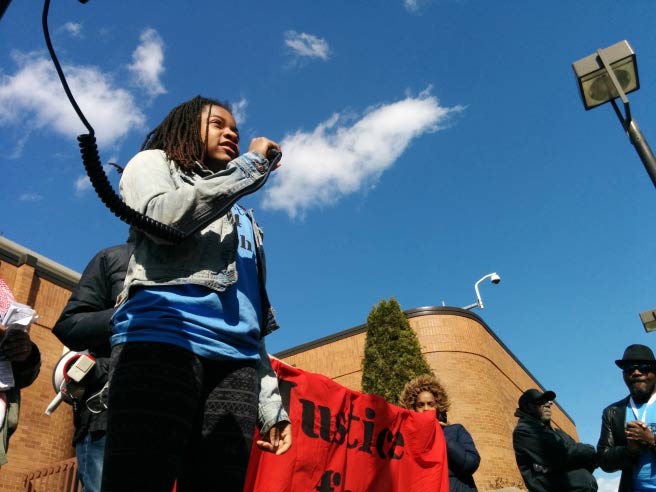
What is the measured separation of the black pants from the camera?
134 centimetres

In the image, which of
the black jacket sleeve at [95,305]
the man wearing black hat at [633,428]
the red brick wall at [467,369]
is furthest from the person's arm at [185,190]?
the red brick wall at [467,369]

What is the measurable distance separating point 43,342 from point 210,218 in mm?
15198

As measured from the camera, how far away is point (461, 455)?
205 inches

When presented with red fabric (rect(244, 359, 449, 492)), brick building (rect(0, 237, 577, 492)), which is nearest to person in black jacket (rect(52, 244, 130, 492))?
red fabric (rect(244, 359, 449, 492))

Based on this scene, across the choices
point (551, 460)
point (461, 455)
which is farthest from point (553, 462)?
point (461, 455)

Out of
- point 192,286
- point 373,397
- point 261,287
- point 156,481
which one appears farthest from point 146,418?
point 373,397

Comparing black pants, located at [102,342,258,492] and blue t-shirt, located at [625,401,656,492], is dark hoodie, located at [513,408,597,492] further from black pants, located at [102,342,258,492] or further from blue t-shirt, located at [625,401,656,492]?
black pants, located at [102,342,258,492]

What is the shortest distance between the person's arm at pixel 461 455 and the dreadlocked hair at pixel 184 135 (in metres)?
4.19

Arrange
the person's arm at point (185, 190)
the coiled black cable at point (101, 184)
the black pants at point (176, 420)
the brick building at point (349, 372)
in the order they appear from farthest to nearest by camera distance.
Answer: the brick building at point (349, 372)
the person's arm at point (185, 190)
the coiled black cable at point (101, 184)
the black pants at point (176, 420)

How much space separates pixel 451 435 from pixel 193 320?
177 inches

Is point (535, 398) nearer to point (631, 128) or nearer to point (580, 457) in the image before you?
point (580, 457)

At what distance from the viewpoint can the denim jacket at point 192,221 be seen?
61.7 inches

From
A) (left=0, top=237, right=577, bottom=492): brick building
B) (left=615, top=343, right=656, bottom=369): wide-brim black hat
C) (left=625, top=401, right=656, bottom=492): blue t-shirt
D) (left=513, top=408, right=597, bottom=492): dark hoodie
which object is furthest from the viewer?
(left=0, top=237, right=577, bottom=492): brick building

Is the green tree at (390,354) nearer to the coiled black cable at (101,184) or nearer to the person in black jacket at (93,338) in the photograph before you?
the person in black jacket at (93,338)
